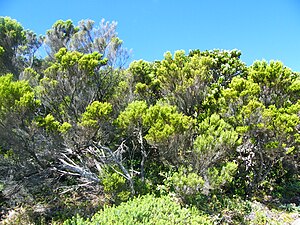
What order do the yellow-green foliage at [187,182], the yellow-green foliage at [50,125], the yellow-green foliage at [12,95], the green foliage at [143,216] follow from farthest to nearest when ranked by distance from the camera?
the yellow-green foliage at [50,125], the yellow-green foliage at [187,182], the yellow-green foliage at [12,95], the green foliage at [143,216]

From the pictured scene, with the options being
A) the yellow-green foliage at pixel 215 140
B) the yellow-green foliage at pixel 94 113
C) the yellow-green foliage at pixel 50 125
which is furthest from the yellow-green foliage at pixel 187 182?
the yellow-green foliage at pixel 50 125

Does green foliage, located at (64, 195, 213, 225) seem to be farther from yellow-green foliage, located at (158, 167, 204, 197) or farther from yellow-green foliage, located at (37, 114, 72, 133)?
yellow-green foliage, located at (37, 114, 72, 133)

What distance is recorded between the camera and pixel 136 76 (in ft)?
25.9

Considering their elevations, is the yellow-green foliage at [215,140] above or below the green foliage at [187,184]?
above

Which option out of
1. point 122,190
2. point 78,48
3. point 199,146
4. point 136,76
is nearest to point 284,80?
point 199,146

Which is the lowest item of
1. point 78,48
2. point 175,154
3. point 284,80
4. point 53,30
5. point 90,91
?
point 175,154

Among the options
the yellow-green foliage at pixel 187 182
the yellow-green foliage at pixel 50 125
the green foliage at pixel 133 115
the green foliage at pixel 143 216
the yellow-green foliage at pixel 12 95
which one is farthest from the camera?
the green foliage at pixel 133 115

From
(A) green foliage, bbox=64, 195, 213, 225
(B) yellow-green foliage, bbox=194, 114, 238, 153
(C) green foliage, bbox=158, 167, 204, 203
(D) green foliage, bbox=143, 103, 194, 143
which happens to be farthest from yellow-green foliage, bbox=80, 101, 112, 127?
(B) yellow-green foliage, bbox=194, 114, 238, 153

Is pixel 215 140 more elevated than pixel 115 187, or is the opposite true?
pixel 215 140

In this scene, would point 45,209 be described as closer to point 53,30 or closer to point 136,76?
point 136,76

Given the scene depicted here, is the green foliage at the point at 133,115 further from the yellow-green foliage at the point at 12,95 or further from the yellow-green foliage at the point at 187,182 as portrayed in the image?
the yellow-green foliage at the point at 12,95

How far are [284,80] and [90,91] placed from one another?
5.60 meters

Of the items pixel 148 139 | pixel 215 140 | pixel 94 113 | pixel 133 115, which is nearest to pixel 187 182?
pixel 215 140

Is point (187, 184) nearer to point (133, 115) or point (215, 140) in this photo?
point (215, 140)
